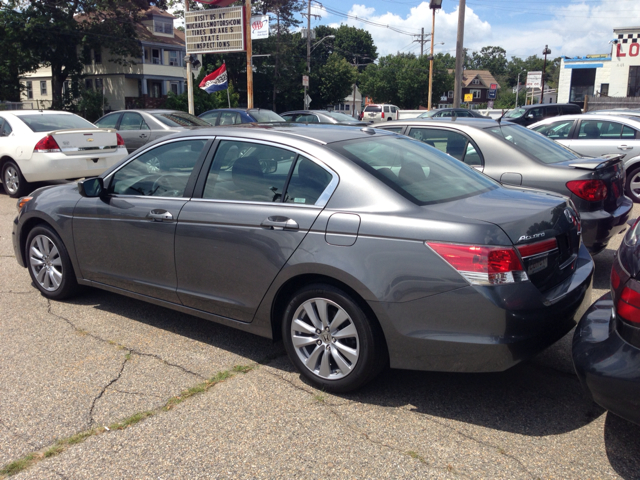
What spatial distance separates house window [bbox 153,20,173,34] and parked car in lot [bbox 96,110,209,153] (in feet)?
136

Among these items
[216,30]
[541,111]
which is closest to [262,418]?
[216,30]

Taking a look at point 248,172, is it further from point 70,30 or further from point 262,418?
point 70,30

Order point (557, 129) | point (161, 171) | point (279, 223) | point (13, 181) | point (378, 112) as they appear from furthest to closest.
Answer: point (378, 112) < point (13, 181) < point (557, 129) < point (161, 171) < point (279, 223)

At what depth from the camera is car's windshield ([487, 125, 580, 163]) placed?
6.08 metres

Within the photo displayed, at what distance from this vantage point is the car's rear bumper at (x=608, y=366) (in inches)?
98.0

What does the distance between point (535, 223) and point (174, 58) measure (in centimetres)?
5457

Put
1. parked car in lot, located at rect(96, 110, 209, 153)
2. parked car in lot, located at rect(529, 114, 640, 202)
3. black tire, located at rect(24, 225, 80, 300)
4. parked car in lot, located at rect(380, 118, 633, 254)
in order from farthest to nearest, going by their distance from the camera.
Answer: parked car in lot, located at rect(96, 110, 209, 153) → parked car in lot, located at rect(529, 114, 640, 202) → parked car in lot, located at rect(380, 118, 633, 254) → black tire, located at rect(24, 225, 80, 300)

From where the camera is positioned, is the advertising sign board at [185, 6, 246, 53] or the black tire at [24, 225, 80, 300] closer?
the black tire at [24, 225, 80, 300]

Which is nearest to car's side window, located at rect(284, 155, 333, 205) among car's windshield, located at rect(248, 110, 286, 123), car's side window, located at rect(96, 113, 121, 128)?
car's windshield, located at rect(248, 110, 286, 123)

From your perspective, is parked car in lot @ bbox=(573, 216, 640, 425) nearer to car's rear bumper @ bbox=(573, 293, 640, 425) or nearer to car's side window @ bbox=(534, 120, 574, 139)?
car's rear bumper @ bbox=(573, 293, 640, 425)

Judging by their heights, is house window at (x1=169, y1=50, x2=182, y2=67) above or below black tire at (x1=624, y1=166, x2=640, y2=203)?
above

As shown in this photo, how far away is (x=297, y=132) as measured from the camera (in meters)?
4.02

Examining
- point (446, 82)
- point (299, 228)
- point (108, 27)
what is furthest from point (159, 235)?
point (446, 82)

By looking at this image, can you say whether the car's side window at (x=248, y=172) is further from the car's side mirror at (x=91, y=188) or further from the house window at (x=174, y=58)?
the house window at (x=174, y=58)
